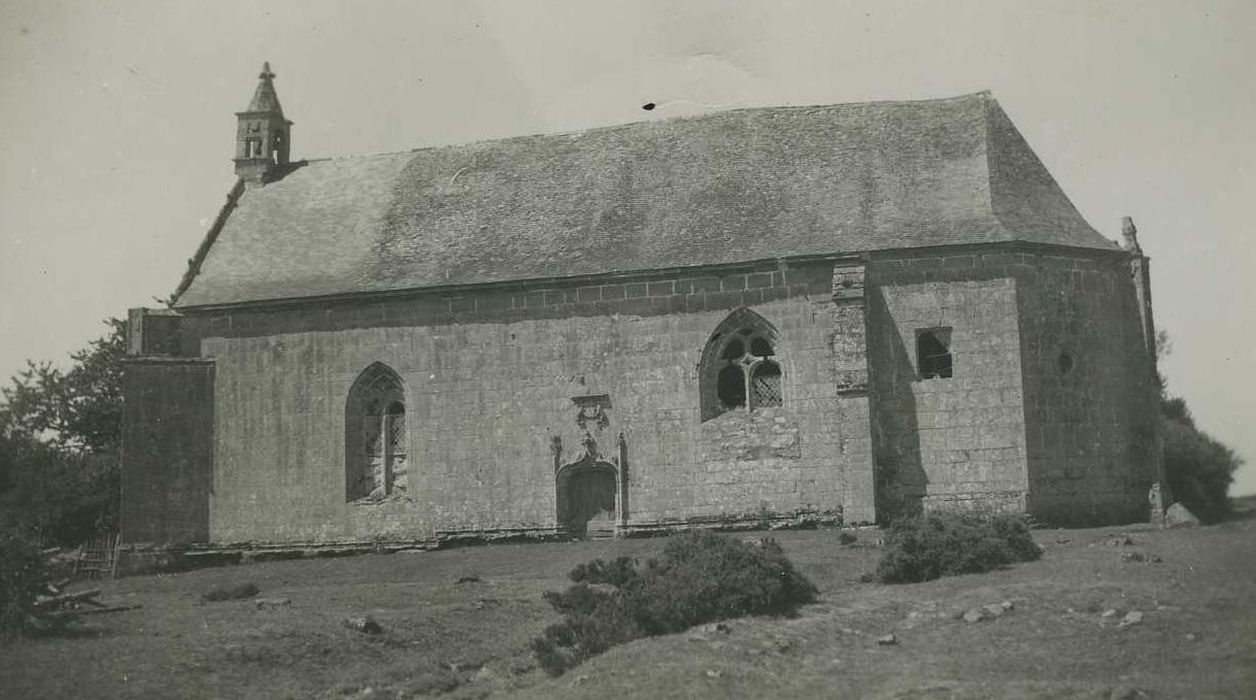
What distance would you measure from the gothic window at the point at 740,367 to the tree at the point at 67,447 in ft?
68.1

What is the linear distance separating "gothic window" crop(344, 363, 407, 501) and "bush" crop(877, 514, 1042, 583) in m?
15.5

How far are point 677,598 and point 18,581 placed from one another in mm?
10437

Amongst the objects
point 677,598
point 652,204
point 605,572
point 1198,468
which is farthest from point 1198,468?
point 677,598

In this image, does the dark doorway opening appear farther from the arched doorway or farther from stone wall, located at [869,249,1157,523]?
stone wall, located at [869,249,1157,523]

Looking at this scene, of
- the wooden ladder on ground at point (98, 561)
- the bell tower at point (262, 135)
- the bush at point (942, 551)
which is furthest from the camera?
the bell tower at point (262, 135)

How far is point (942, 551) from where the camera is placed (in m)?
23.6

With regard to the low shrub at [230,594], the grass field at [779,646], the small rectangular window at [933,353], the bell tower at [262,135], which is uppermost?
the bell tower at [262,135]

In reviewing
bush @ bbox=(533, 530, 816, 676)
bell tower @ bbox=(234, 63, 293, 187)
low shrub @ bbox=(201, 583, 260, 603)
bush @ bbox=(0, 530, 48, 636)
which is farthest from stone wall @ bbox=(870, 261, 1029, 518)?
bell tower @ bbox=(234, 63, 293, 187)

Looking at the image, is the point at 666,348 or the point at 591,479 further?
the point at 591,479

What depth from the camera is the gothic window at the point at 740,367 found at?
33188mm

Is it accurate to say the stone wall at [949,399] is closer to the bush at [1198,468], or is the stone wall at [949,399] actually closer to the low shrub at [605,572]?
the bush at [1198,468]

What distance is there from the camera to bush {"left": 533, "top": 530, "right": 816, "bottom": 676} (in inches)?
806


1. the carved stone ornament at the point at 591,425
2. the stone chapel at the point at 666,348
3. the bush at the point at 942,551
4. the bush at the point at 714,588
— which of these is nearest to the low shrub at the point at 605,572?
the bush at the point at 714,588

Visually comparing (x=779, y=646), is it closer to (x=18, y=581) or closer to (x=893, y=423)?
(x=18, y=581)
